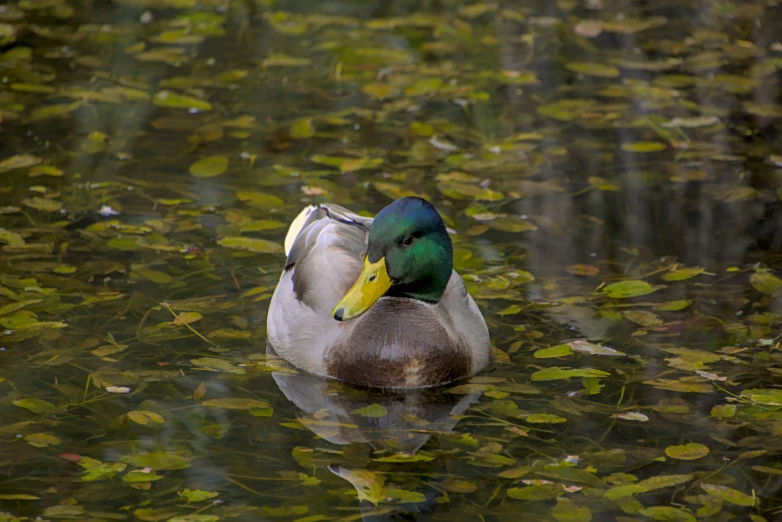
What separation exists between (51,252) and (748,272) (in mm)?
4272

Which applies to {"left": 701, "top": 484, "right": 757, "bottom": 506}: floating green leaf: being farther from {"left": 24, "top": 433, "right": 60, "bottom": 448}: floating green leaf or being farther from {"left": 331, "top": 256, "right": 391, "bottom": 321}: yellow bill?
{"left": 24, "top": 433, "right": 60, "bottom": 448}: floating green leaf

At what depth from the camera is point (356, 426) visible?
5.93 m

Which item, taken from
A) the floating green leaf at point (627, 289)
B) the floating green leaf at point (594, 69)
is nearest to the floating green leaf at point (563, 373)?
the floating green leaf at point (627, 289)

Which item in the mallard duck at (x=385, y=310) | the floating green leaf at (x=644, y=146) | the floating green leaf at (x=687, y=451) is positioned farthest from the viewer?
the floating green leaf at (x=644, y=146)

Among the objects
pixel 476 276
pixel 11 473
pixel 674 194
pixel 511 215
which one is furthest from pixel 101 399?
pixel 674 194

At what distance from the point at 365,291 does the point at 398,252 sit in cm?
26

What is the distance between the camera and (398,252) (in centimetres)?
610

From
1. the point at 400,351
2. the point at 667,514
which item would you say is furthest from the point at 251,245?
the point at 667,514

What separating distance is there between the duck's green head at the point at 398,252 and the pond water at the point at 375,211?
1.81 ft

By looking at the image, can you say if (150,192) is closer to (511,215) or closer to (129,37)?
(511,215)

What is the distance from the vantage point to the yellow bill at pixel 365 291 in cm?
598

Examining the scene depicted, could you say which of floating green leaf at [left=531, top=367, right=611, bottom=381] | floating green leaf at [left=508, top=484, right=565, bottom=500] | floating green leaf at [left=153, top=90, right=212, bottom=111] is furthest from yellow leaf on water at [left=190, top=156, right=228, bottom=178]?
floating green leaf at [left=508, top=484, right=565, bottom=500]

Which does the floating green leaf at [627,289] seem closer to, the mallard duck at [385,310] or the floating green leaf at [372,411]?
the mallard duck at [385,310]

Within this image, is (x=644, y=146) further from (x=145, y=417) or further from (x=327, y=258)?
(x=145, y=417)
